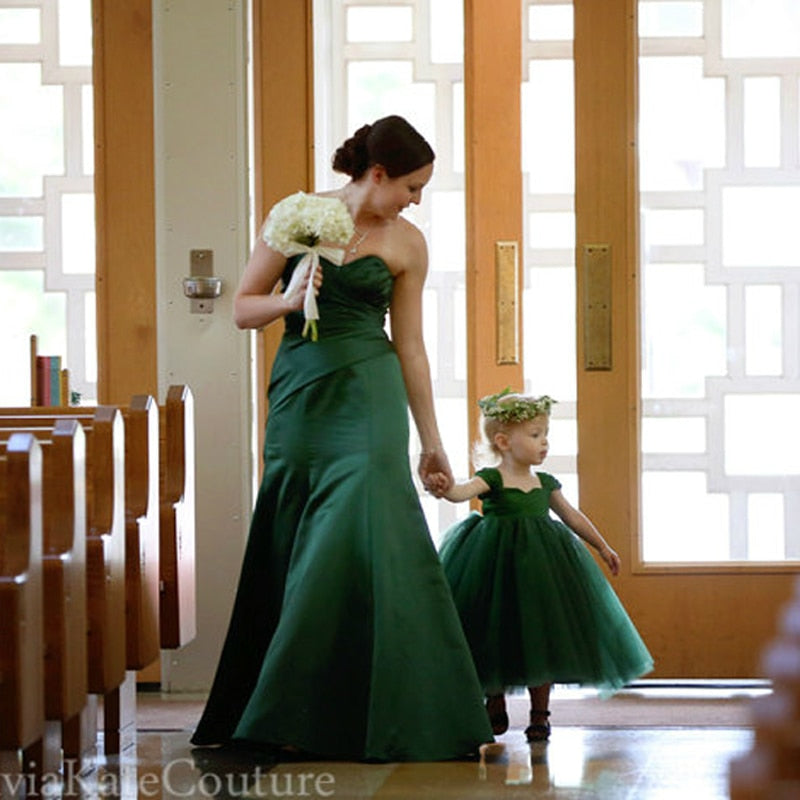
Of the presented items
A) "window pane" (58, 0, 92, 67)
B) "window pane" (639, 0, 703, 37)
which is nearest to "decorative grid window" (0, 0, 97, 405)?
"window pane" (58, 0, 92, 67)

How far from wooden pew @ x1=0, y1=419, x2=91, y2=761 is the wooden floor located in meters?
0.36

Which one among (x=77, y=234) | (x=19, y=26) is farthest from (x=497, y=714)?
(x=19, y=26)

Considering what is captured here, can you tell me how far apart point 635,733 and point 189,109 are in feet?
7.05

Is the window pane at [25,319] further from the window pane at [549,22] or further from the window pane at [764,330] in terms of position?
the window pane at [764,330]

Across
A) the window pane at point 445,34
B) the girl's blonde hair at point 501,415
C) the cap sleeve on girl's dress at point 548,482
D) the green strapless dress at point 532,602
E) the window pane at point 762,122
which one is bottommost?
the green strapless dress at point 532,602

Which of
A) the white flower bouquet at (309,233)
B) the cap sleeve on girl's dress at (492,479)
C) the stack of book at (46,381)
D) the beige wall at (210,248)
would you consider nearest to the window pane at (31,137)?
the beige wall at (210,248)

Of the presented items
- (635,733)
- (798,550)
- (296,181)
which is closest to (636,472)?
(798,550)

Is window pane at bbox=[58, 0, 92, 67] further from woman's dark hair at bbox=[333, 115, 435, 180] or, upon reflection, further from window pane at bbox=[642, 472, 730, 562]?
window pane at bbox=[642, 472, 730, 562]

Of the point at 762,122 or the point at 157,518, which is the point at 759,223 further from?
the point at 157,518

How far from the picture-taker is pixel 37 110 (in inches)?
183

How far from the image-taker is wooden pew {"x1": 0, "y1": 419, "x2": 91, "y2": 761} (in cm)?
262

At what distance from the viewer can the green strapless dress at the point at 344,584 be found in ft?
10.6

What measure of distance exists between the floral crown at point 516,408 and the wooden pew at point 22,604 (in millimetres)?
1515

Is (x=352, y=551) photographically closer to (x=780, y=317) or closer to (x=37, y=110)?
(x=780, y=317)
